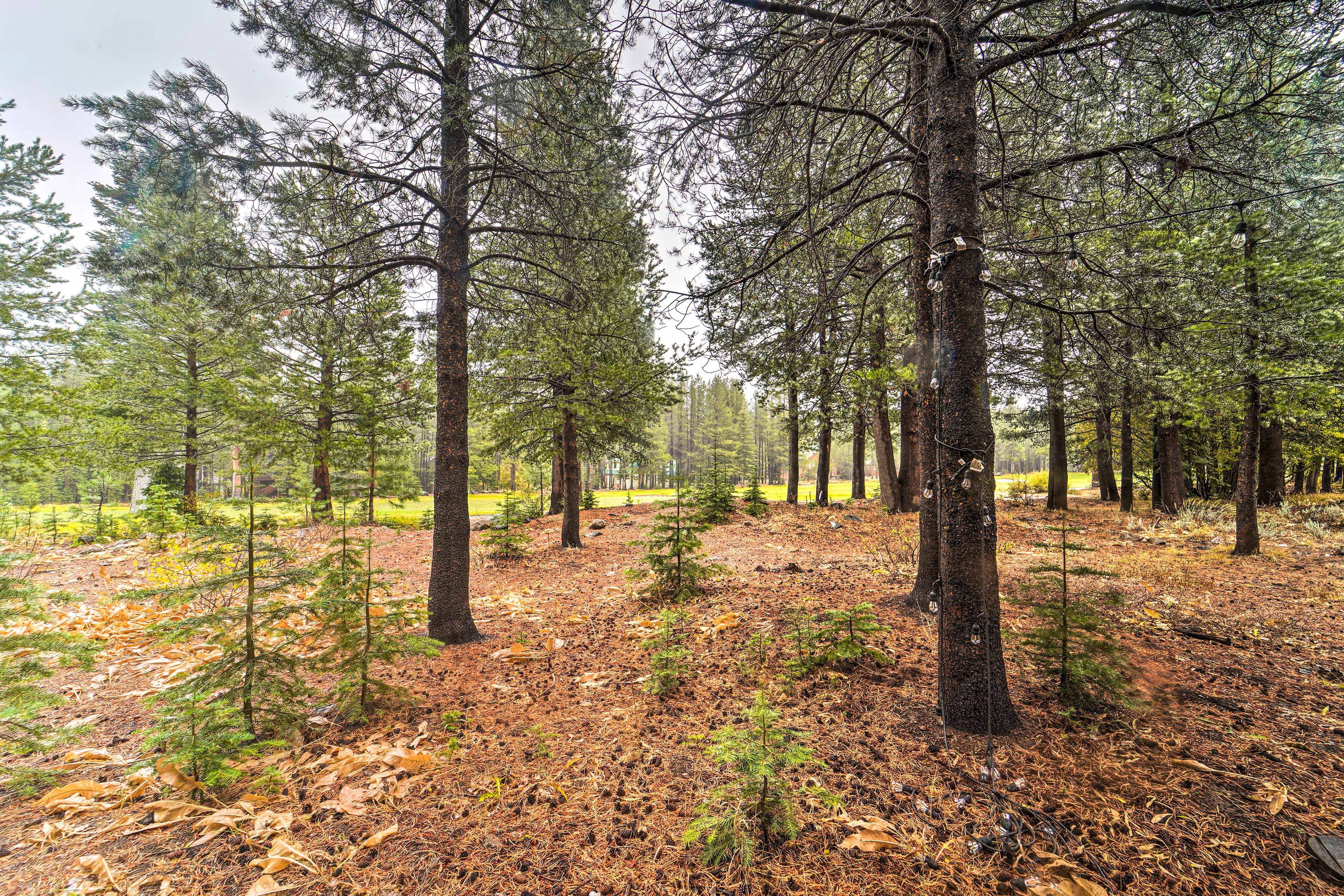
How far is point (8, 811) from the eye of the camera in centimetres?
263

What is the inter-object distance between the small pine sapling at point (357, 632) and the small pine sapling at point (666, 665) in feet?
5.89

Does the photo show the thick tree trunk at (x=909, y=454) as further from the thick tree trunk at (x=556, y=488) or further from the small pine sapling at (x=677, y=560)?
the thick tree trunk at (x=556, y=488)

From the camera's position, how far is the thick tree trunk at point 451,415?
5117mm

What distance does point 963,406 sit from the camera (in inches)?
117

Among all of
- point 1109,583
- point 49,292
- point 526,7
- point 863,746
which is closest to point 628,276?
point 526,7

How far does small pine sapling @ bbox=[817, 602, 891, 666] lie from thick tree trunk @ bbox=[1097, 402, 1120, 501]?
623 inches

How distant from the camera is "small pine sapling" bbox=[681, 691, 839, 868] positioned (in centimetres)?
217

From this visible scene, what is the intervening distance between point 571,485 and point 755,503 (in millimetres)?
6165

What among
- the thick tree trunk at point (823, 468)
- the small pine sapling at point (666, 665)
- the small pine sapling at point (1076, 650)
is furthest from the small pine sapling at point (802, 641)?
the thick tree trunk at point (823, 468)

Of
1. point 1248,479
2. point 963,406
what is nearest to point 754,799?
point 963,406

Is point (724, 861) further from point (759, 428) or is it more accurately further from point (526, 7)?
point (759, 428)

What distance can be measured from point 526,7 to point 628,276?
8.95 ft

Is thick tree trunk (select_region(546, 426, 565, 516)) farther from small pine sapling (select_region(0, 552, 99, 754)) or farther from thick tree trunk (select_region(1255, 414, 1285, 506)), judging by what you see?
thick tree trunk (select_region(1255, 414, 1285, 506))

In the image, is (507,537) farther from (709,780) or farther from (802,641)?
(709,780)
